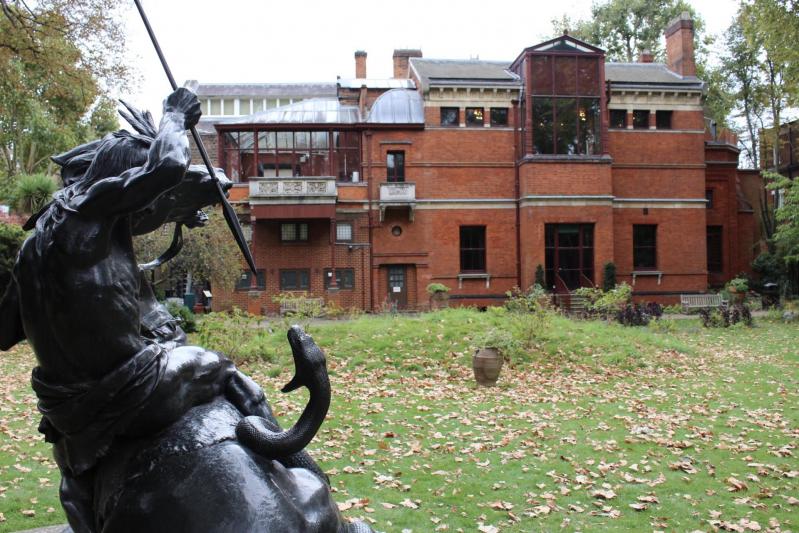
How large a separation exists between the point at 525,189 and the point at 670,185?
8.11m

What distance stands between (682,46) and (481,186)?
45.9ft

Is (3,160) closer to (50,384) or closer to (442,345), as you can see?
(442,345)

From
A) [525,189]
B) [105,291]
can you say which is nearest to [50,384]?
[105,291]

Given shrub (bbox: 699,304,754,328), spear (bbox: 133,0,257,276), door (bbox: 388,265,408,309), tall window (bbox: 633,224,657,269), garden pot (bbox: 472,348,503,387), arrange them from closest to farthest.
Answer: spear (bbox: 133,0,257,276), garden pot (bbox: 472,348,503,387), shrub (bbox: 699,304,754,328), door (bbox: 388,265,408,309), tall window (bbox: 633,224,657,269)

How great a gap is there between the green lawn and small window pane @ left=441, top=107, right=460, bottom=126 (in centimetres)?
1758

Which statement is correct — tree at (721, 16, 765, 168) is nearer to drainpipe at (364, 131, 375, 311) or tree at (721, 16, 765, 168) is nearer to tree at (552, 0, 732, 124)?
tree at (552, 0, 732, 124)

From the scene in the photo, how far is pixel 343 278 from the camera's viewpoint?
101 ft

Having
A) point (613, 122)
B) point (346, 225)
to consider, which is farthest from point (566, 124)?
point (346, 225)

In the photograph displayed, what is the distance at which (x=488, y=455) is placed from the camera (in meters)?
7.87

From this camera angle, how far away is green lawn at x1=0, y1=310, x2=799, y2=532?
6.10 m

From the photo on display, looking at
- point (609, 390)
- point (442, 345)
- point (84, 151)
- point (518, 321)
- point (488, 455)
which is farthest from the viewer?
point (518, 321)

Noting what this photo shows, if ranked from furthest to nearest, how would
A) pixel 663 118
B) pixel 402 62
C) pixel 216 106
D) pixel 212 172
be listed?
pixel 216 106
pixel 402 62
pixel 663 118
pixel 212 172

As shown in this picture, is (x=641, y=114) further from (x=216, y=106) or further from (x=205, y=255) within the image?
(x=216, y=106)

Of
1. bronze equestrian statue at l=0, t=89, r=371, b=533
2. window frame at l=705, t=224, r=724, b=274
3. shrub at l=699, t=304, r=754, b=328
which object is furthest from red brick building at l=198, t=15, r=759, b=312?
bronze equestrian statue at l=0, t=89, r=371, b=533
